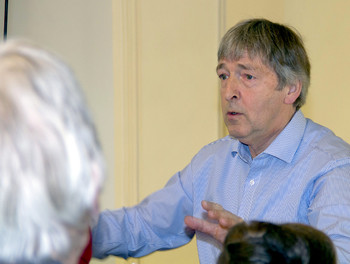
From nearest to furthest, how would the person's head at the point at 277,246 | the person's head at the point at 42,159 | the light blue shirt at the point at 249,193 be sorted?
the person's head at the point at 42,159
the person's head at the point at 277,246
the light blue shirt at the point at 249,193

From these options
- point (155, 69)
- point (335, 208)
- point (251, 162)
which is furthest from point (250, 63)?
point (155, 69)

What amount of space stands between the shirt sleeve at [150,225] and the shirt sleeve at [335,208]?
51 cm

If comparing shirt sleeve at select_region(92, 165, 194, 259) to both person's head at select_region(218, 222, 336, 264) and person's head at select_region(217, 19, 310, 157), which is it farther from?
person's head at select_region(218, 222, 336, 264)

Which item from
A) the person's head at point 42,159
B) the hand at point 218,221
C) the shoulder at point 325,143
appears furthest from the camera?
the shoulder at point 325,143

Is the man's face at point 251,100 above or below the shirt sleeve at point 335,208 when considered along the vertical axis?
above

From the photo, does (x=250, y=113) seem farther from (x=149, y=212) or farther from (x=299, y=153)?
(x=149, y=212)

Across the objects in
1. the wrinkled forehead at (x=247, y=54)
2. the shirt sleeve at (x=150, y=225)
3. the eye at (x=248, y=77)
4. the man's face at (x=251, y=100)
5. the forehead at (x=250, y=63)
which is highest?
the wrinkled forehead at (x=247, y=54)

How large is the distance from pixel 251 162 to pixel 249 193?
0.49ft

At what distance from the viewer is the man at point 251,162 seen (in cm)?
192

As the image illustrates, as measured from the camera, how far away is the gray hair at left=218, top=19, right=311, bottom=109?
2051mm

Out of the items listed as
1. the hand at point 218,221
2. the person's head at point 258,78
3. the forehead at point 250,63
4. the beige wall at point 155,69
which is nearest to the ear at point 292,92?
the person's head at point 258,78

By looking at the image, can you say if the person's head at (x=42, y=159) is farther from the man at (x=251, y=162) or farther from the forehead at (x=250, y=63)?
the forehead at (x=250, y=63)

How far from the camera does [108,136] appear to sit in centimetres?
304

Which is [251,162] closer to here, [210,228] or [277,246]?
[210,228]
